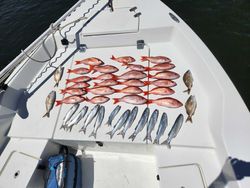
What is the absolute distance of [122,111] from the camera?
363 centimetres

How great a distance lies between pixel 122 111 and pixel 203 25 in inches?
183

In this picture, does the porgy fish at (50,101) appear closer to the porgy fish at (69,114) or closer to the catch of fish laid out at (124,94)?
the catch of fish laid out at (124,94)

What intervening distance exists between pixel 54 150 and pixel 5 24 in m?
7.33

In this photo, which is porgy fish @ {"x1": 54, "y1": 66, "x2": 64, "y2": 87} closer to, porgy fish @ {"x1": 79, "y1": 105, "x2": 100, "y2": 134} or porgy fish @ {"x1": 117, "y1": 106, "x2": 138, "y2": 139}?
porgy fish @ {"x1": 79, "y1": 105, "x2": 100, "y2": 134}

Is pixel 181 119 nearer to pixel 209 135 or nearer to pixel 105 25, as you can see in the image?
pixel 209 135

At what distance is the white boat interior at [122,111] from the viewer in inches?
112

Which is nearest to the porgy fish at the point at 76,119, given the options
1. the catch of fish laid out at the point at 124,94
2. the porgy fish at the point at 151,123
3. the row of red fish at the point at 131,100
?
the catch of fish laid out at the point at 124,94

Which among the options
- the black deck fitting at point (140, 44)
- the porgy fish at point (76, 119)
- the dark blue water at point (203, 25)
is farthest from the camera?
the dark blue water at point (203, 25)

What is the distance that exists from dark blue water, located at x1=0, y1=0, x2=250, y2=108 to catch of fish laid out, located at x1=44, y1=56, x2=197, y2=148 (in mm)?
2293

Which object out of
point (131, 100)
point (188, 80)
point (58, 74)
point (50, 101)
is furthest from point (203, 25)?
point (50, 101)

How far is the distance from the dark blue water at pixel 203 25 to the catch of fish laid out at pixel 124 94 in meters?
2.29

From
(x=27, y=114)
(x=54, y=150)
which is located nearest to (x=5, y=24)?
(x=27, y=114)

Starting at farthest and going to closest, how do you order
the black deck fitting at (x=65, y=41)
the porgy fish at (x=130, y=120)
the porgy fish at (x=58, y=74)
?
the black deck fitting at (x=65, y=41)
the porgy fish at (x=58, y=74)
the porgy fish at (x=130, y=120)

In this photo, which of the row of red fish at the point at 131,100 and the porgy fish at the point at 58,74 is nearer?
the row of red fish at the point at 131,100
